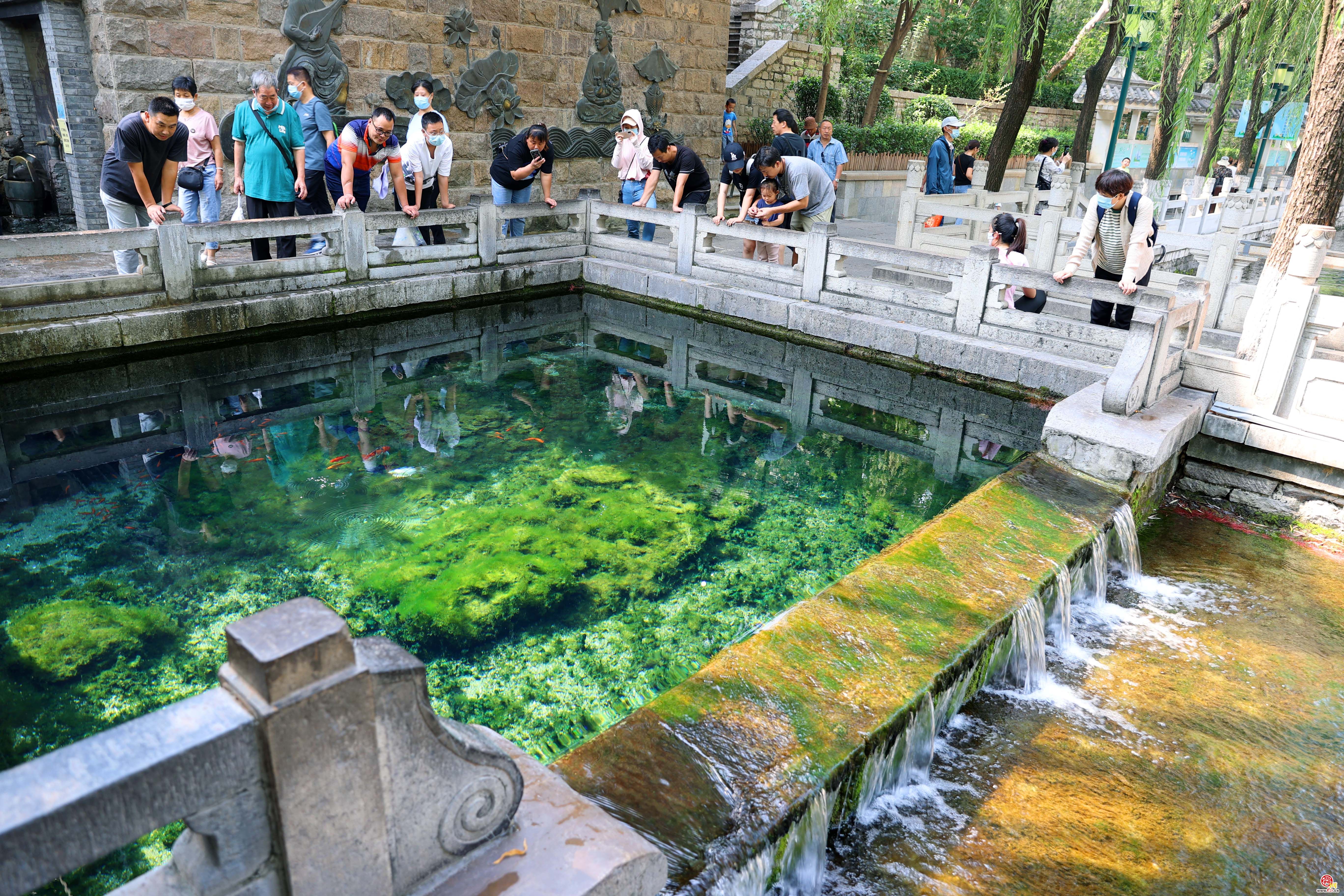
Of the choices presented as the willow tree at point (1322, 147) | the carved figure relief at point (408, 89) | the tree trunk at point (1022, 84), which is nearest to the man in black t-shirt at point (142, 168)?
the carved figure relief at point (408, 89)

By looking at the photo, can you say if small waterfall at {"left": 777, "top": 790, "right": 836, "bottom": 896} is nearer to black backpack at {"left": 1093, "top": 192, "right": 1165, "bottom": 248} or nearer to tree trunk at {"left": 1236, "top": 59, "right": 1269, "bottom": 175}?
black backpack at {"left": 1093, "top": 192, "right": 1165, "bottom": 248}

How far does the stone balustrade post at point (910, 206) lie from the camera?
1179cm

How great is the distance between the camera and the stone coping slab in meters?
2.98

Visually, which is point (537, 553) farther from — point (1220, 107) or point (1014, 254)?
point (1220, 107)

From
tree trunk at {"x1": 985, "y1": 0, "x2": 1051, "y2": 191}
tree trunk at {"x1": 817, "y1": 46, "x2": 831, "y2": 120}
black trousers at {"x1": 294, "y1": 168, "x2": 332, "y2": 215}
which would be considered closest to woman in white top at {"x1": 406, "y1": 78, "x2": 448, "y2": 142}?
black trousers at {"x1": 294, "y1": 168, "x2": 332, "y2": 215}

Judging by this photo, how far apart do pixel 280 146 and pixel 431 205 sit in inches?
76.7

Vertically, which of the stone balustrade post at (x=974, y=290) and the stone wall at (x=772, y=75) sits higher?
the stone wall at (x=772, y=75)

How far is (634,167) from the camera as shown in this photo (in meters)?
11.3

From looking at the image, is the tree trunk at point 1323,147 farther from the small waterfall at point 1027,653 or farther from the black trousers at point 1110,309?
the small waterfall at point 1027,653

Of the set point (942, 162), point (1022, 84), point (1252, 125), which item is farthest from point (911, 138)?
point (942, 162)

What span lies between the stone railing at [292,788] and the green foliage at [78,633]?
3.07 metres

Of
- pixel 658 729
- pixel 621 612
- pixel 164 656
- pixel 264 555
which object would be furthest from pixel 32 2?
pixel 658 729

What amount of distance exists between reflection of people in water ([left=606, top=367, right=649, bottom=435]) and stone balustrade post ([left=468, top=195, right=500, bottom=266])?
2.53 meters

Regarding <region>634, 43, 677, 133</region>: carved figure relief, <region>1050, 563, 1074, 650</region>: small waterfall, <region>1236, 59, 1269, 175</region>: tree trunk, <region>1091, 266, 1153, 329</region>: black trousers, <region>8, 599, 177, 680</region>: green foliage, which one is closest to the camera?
<region>8, 599, 177, 680</region>: green foliage
